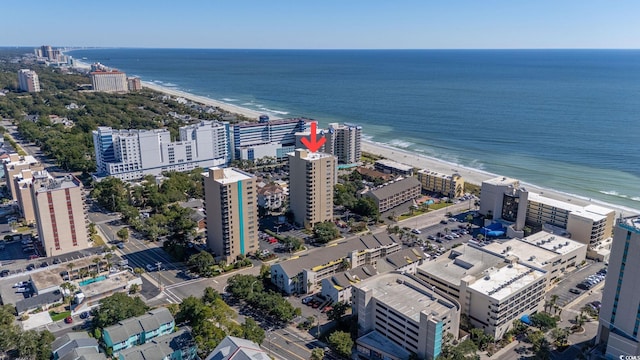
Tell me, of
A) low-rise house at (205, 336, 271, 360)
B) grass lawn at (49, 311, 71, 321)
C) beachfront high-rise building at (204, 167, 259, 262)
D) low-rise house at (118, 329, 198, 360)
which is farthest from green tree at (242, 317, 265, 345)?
grass lawn at (49, 311, 71, 321)

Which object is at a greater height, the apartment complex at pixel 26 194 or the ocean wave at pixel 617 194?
A: the apartment complex at pixel 26 194

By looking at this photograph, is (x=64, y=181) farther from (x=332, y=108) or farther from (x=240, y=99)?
(x=240, y=99)

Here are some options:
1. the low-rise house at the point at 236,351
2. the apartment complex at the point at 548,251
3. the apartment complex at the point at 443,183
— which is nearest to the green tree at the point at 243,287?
the low-rise house at the point at 236,351

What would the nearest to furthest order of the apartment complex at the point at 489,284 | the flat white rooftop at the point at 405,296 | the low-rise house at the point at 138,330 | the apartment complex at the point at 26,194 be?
the flat white rooftop at the point at 405,296
the low-rise house at the point at 138,330
the apartment complex at the point at 489,284
the apartment complex at the point at 26,194

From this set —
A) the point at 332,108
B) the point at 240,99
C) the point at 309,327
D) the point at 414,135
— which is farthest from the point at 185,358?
the point at 240,99

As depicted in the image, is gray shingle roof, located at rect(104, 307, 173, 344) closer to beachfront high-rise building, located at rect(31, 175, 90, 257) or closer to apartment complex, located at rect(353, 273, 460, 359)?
apartment complex, located at rect(353, 273, 460, 359)

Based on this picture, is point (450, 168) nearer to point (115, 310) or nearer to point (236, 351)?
point (115, 310)

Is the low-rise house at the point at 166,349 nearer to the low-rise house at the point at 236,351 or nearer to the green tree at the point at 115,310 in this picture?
Result: the green tree at the point at 115,310
